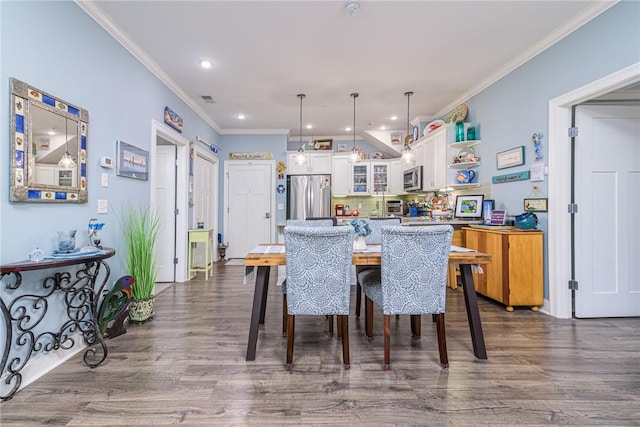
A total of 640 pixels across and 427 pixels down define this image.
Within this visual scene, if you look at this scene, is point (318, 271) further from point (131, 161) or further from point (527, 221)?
point (527, 221)

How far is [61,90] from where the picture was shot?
77.2 inches

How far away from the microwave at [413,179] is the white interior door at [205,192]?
360 cm

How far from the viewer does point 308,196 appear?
18.7 feet

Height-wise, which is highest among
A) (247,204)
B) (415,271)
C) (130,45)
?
(130,45)

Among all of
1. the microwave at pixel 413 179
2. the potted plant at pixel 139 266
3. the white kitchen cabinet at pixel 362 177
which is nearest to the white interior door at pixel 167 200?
the potted plant at pixel 139 266

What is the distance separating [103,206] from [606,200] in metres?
4.58

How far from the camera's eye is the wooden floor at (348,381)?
4.67 feet

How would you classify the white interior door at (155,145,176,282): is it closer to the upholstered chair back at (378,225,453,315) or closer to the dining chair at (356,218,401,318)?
the dining chair at (356,218,401,318)

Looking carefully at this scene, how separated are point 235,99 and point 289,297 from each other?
3.41m

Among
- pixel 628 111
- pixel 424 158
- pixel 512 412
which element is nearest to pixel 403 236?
pixel 512 412

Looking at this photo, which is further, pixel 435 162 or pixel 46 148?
pixel 435 162

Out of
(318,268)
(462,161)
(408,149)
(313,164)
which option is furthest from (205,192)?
(462,161)

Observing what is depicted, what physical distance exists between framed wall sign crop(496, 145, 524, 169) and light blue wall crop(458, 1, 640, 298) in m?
0.05

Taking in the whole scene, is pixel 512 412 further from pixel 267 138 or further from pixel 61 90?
pixel 267 138
